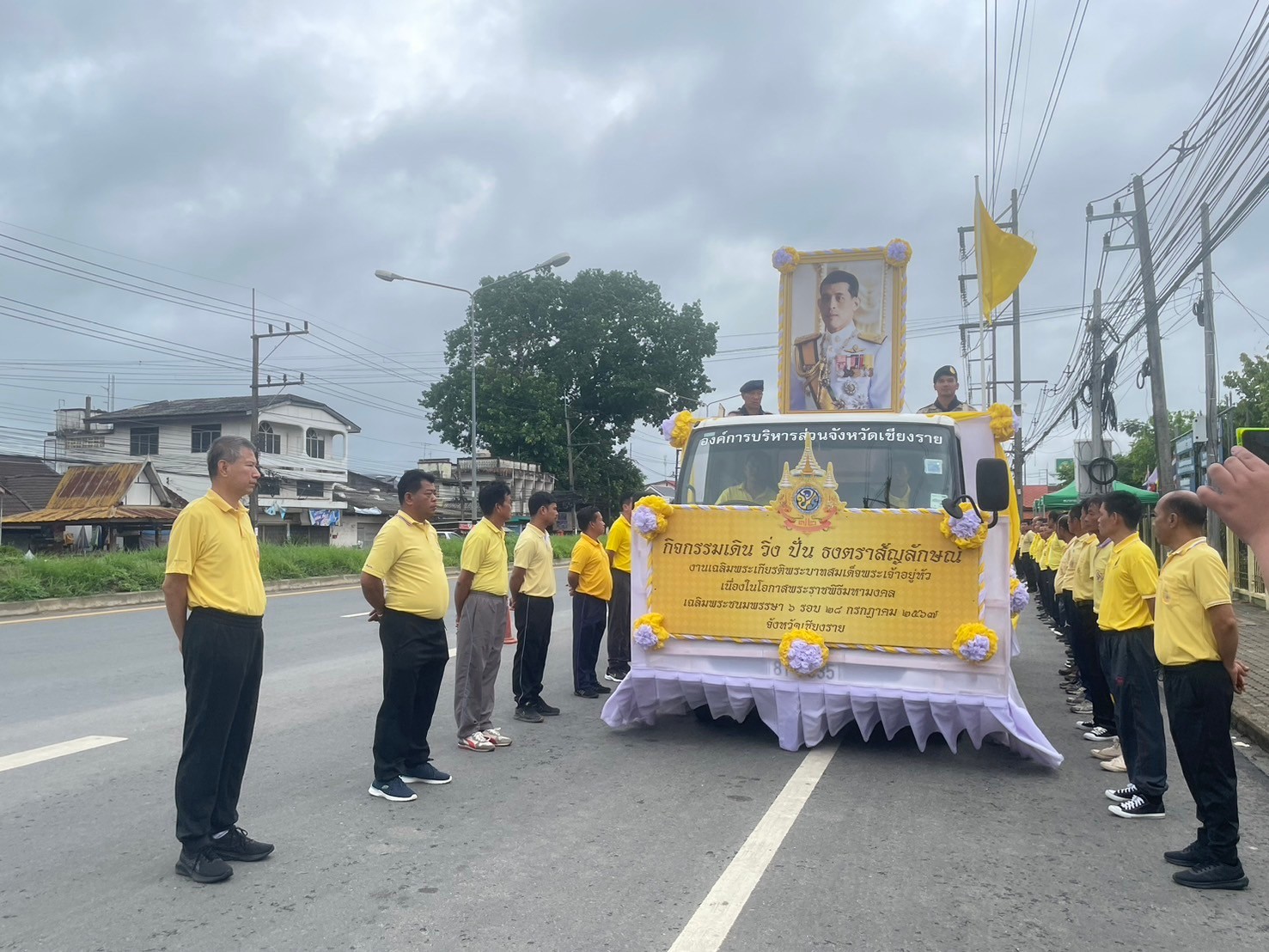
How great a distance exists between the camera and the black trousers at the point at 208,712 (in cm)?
452

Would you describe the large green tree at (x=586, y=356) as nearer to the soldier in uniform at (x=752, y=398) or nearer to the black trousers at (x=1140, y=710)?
the soldier in uniform at (x=752, y=398)

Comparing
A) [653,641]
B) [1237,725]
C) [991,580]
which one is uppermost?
[991,580]

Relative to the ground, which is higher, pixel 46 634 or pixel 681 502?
pixel 681 502

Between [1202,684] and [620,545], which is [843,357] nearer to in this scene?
[620,545]

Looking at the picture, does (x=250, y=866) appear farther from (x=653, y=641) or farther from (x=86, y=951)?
(x=653, y=641)

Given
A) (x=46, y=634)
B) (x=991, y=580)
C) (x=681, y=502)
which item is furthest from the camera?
(x=46, y=634)

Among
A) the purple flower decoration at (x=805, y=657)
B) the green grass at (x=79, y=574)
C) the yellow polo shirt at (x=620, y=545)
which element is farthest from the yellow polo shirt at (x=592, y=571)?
the green grass at (x=79, y=574)

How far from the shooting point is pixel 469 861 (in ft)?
15.4

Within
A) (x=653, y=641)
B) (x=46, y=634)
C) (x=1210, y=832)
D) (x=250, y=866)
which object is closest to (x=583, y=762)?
(x=653, y=641)

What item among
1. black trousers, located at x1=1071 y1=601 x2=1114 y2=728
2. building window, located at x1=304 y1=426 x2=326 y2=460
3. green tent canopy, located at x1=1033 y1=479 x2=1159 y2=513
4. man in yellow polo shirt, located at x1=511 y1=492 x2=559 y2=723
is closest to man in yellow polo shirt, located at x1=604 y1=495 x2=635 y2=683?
man in yellow polo shirt, located at x1=511 y1=492 x2=559 y2=723

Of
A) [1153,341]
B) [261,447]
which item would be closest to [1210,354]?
[1153,341]

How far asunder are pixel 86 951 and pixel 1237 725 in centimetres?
815

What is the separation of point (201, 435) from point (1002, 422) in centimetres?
4639

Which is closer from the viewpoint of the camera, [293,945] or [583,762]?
[293,945]
